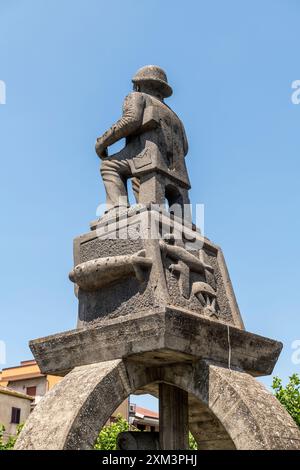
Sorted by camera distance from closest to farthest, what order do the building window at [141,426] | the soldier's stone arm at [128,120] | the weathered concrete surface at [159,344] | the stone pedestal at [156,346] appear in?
1. the stone pedestal at [156,346]
2. the weathered concrete surface at [159,344]
3. the soldier's stone arm at [128,120]
4. the building window at [141,426]

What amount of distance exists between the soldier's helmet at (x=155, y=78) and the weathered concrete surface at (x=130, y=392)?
394cm

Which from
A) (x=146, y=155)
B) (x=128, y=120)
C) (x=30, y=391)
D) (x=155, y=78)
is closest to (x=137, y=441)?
(x=146, y=155)

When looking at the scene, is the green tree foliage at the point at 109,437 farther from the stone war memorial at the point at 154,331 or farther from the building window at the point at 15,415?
the stone war memorial at the point at 154,331

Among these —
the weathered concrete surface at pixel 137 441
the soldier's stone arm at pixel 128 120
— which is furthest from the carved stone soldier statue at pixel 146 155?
the weathered concrete surface at pixel 137 441

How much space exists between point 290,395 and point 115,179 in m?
17.9

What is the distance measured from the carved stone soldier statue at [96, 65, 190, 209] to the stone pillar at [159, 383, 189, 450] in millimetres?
2381

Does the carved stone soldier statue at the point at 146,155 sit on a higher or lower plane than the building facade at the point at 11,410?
lower

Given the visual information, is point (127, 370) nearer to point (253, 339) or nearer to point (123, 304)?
point (123, 304)

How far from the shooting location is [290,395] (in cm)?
2411

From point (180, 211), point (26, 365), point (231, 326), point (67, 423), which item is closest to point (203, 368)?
point (231, 326)

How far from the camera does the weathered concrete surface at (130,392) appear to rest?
6.43 m

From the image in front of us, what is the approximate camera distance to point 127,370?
7.10 m

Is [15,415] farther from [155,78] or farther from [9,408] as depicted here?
[155,78]
